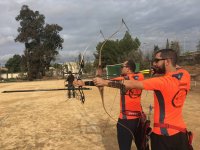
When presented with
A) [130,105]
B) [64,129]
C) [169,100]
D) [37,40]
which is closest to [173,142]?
[169,100]

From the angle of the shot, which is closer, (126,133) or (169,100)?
(169,100)

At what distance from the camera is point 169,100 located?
3.98 metres

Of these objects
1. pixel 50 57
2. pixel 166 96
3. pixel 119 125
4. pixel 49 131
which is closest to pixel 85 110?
pixel 49 131

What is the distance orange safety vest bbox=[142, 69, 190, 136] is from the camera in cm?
388

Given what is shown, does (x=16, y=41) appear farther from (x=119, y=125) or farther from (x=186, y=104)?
(x=119, y=125)

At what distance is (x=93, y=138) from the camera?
9.12m

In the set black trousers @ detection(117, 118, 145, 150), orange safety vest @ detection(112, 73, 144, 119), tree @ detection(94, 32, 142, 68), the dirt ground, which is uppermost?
Answer: tree @ detection(94, 32, 142, 68)

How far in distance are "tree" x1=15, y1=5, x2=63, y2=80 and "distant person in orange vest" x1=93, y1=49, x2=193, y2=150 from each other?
59301mm

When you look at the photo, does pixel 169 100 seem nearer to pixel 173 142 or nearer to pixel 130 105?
pixel 173 142

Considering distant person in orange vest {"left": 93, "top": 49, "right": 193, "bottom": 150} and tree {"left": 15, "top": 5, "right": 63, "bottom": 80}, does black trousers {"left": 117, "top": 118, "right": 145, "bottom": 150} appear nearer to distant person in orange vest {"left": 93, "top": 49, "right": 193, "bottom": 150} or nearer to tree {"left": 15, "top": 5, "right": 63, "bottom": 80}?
distant person in orange vest {"left": 93, "top": 49, "right": 193, "bottom": 150}

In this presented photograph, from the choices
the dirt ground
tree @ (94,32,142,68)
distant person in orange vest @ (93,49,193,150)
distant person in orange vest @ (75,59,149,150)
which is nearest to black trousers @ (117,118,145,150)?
distant person in orange vest @ (75,59,149,150)

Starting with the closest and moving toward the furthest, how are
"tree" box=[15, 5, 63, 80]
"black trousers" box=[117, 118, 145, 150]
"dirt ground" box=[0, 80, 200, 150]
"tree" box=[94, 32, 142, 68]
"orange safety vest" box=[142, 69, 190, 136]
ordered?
"orange safety vest" box=[142, 69, 190, 136]
"black trousers" box=[117, 118, 145, 150]
"dirt ground" box=[0, 80, 200, 150]
"tree" box=[94, 32, 142, 68]
"tree" box=[15, 5, 63, 80]

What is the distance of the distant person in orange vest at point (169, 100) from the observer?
3.92 metres

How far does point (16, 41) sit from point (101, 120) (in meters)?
56.8
